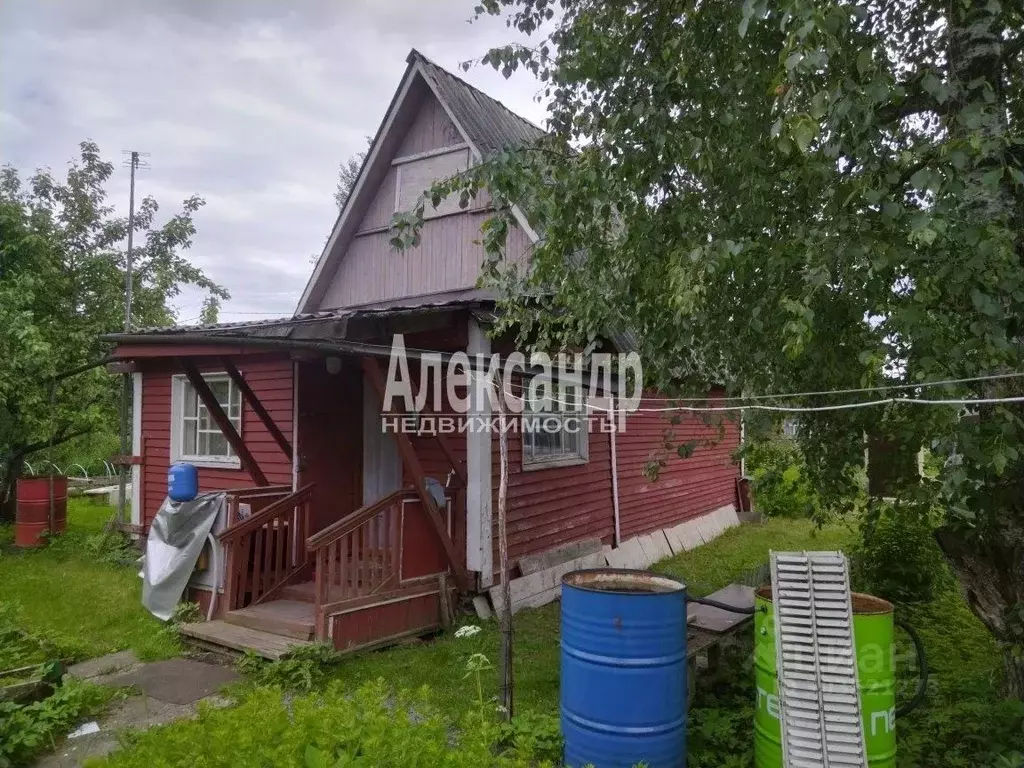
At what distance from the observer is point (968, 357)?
287 cm

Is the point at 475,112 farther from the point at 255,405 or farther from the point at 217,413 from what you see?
the point at 217,413

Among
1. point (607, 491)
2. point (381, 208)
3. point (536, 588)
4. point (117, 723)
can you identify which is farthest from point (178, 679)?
point (381, 208)

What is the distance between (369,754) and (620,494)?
729 cm

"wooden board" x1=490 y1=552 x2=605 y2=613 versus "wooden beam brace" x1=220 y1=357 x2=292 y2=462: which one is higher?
"wooden beam brace" x1=220 y1=357 x2=292 y2=462

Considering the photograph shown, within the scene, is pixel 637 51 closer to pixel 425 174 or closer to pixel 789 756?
pixel 789 756

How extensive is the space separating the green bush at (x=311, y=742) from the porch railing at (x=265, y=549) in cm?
384

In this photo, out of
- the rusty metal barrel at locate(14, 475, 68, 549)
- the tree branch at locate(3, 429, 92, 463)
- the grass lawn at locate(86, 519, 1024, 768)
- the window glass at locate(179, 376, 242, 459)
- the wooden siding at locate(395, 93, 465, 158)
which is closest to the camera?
the grass lawn at locate(86, 519, 1024, 768)

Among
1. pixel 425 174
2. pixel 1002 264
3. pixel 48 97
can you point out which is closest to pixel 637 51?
pixel 1002 264

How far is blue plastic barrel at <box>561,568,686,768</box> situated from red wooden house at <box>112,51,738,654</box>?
1.35 m

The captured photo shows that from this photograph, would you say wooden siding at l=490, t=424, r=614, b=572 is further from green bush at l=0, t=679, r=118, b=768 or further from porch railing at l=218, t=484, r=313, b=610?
green bush at l=0, t=679, r=118, b=768

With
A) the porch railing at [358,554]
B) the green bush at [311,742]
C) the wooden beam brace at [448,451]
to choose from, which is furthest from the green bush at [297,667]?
the green bush at [311,742]

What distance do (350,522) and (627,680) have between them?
112 inches

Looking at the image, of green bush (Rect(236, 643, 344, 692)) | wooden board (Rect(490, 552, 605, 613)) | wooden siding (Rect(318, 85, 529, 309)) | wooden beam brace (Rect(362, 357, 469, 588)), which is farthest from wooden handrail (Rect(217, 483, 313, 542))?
wooden siding (Rect(318, 85, 529, 309))

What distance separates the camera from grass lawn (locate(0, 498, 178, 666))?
554cm
